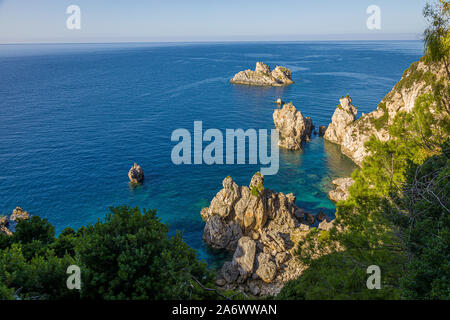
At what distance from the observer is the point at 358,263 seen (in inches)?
632

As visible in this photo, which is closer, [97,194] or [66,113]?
[97,194]

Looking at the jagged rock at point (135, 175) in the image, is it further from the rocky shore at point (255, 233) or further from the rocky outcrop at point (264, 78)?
the rocky outcrop at point (264, 78)

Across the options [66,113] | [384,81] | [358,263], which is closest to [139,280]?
[358,263]

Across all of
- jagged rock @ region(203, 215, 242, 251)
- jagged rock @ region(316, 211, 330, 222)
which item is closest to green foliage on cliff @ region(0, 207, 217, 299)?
jagged rock @ region(203, 215, 242, 251)

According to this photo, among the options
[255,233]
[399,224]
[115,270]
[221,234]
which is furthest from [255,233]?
[115,270]

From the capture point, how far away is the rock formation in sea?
3241 cm

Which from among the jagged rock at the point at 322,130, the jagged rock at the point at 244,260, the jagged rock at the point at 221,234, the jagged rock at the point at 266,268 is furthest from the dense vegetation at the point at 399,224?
the jagged rock at the point at 322,130

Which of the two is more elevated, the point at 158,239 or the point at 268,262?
the point at 158,239

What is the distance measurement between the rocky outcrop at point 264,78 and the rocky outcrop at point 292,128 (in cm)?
7360

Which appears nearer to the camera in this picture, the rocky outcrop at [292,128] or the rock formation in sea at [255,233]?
the rock formation in sea at [255,233]

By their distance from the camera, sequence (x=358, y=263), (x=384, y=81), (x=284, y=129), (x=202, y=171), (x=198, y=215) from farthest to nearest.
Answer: (x=384, y=81), (x=284, y=129), (x=202, y=171), (x=198, y=215), (x=358, y=263)

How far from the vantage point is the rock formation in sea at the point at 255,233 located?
32406 millimetres
